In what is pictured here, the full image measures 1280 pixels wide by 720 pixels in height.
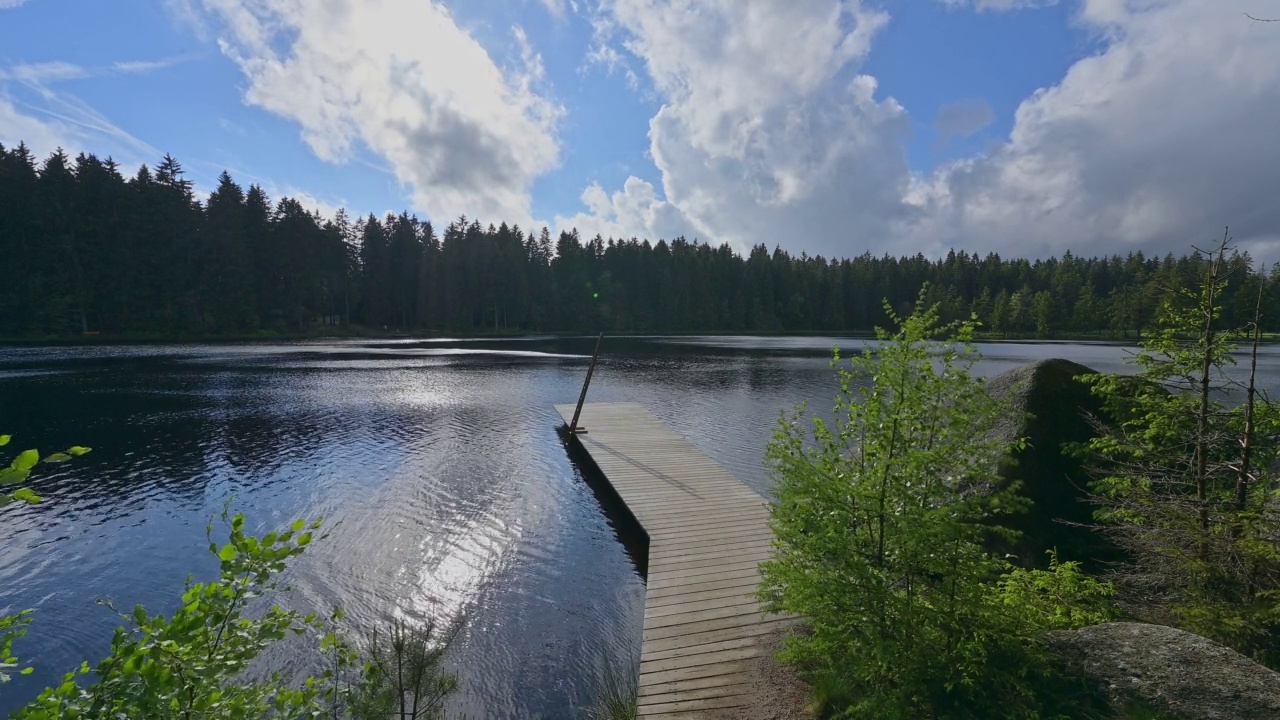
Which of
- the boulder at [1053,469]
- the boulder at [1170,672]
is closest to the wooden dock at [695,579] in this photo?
the boulder at [1170,672]

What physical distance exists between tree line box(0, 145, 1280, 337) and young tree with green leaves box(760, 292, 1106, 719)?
34.2 meters

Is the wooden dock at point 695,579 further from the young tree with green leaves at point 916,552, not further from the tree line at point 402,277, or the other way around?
the tree line at point 402,277

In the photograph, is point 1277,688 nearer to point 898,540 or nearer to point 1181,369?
point 898,540

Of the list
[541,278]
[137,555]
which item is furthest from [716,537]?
[541,278]

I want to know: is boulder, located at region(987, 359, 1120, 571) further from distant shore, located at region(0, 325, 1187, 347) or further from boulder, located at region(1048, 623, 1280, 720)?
distant shore, located at region(0, 325, 1187, 347)

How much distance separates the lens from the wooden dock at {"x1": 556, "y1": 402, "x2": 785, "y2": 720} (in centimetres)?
631

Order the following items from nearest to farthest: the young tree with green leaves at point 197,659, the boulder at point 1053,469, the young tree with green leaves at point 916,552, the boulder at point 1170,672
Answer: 1. the young tree with green leaves at point 197,659
2. the boulder at point 1170,672
3. the young tree with green leaves at point 916,552
4. the boulder at point 1053,469

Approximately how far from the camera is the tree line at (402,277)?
59375 mm

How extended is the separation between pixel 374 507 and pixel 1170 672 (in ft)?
Result: 44.2

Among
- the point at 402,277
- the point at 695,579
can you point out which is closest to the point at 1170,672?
the point at 695,579

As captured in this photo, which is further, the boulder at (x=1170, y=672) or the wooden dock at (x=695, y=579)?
the wooden dock at (x=695, y=579)

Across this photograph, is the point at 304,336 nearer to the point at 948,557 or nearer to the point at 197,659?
→ the point at 197,659

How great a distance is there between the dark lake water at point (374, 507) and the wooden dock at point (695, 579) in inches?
32.7

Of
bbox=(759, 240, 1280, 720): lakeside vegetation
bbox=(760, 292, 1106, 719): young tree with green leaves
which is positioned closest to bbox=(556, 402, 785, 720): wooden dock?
bbox=(759, 240, 1280, 720): lakeside vegetation
